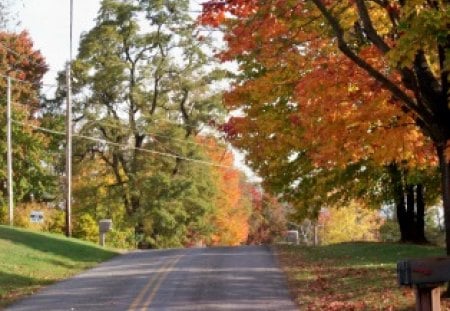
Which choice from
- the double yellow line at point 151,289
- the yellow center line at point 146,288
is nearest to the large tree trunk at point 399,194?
the double yellow line at point 151,289

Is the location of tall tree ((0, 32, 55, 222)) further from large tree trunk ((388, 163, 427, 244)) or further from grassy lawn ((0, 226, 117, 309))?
large tree trunk ((388, 163, 427, 244))

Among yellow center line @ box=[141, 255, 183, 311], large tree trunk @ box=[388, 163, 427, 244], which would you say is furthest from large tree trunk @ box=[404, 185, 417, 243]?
yellow center line @ box=[141, 255, 183, 311]

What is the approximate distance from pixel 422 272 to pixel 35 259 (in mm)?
19169

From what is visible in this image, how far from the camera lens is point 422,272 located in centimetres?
882

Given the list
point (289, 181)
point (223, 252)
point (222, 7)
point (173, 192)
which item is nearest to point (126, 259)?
point (223, 252)

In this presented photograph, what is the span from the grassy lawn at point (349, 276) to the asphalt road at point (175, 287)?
54 cm

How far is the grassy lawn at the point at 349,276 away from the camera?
1390 centimetres

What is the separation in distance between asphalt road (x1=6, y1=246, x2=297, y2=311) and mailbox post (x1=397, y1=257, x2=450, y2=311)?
5088 mm

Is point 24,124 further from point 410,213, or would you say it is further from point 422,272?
point 422,272

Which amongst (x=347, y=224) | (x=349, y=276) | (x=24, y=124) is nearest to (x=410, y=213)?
(x=349, y=276)

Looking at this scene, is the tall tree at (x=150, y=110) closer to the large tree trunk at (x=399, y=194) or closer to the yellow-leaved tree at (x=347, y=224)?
the large tree trunk at (x=399, y=194)

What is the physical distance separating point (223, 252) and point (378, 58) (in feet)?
47.3

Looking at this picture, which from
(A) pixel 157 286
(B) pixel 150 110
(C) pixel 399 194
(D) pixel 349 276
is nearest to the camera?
(A) pixel 157 286

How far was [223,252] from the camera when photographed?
27766 mm
